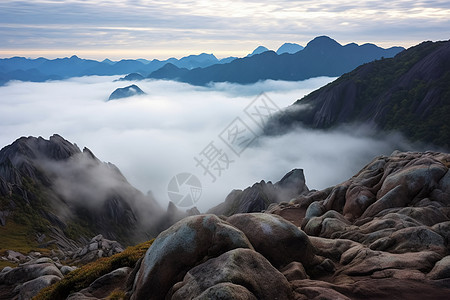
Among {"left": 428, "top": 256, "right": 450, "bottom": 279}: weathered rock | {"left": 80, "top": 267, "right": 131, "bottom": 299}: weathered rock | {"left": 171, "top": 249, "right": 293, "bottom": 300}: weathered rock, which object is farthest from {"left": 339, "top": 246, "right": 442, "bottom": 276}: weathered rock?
{"left": 80, "top": 267, "right": 131, "bottom": 299}: weathered rock

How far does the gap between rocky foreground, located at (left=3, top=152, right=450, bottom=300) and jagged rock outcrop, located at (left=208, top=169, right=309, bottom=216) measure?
4488 inches

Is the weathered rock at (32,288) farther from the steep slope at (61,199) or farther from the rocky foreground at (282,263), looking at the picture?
the steep slope at (61,199)

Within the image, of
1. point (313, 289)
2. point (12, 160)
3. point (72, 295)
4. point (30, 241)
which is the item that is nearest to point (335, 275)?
point (313, 289)

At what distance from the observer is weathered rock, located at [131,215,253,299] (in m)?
17.8

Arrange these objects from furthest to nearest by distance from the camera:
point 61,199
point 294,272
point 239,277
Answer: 1. point 61,199
2. point 294,272
3. point 239,277

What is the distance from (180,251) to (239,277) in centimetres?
472

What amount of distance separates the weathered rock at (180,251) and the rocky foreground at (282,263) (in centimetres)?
5

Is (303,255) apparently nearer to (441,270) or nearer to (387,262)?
(387,262)

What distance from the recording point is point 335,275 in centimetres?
1923

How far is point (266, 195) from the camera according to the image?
150 meters

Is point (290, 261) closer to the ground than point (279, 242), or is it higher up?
closer to the ground

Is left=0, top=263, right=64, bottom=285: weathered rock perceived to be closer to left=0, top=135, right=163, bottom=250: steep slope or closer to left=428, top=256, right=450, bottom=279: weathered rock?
left=428, top=256, right=450, bottom=279: weathered rock

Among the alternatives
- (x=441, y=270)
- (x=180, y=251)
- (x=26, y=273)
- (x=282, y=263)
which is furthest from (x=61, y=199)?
(x=441, y=270)

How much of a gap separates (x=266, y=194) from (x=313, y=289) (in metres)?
137
